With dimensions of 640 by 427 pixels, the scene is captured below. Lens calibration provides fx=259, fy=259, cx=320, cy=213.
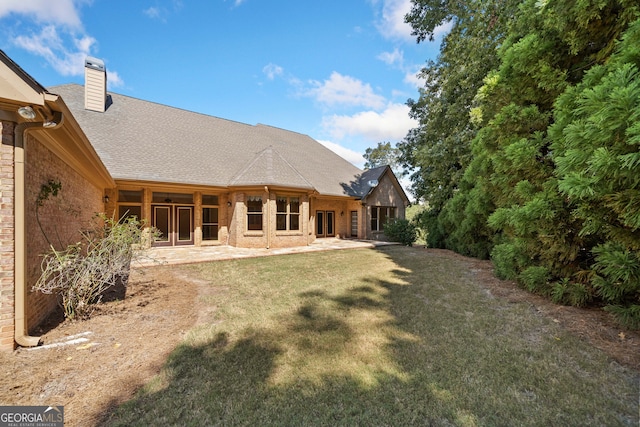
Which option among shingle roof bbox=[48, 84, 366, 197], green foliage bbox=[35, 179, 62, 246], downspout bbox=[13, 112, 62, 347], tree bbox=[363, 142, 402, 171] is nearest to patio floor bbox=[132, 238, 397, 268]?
green foliage bbox=[35, 179, 62, 246]

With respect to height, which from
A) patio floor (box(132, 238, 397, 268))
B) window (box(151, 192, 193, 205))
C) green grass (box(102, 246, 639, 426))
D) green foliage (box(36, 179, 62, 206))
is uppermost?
window (box(151, 192, 193, 205))

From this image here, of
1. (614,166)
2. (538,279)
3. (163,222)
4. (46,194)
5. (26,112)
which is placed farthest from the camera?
(163,222)

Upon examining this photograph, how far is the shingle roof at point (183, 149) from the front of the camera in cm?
1166

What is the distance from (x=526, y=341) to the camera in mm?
3520

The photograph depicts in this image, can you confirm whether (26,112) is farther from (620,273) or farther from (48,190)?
(620,273)

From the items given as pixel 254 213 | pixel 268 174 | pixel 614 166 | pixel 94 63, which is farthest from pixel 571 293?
pixel 94 63

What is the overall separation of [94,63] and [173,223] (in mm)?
9084

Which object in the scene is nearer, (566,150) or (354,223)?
(566,150)

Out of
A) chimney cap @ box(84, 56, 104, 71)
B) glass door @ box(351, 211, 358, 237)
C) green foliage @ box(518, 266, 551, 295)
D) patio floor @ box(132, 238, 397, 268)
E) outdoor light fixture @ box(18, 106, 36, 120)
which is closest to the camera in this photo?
outdoor light fixture @ box(18, 106, 36, 120)

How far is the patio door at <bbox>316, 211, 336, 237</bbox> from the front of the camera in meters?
17.9

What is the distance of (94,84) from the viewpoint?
13.0 m

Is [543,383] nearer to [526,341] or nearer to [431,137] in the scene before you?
[526,341]

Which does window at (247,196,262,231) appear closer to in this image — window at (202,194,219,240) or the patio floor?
the patio floor

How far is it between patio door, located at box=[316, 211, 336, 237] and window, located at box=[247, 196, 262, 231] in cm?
545
